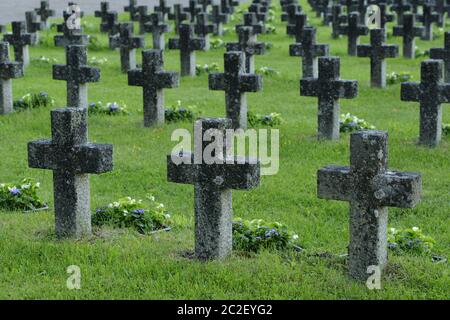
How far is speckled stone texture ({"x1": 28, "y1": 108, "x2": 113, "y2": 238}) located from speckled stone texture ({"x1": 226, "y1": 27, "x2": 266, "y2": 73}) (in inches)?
422

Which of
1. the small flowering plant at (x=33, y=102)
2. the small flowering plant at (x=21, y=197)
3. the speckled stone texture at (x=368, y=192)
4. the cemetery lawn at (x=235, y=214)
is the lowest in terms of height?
the cemetery lawn at (x=235, y=214)

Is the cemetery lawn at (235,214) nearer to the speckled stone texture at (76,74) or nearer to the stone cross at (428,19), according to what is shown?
the speckled stone texture at (76,74)

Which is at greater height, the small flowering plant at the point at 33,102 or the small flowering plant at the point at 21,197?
the small flowering plant at the point at 33,102

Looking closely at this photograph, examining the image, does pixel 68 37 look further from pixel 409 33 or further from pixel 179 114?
pixel 179 114

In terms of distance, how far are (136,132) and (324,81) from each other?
2.94 m

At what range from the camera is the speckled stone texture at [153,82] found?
1598 centimetres

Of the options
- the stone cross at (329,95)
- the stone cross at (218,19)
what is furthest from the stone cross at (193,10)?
the stone cross at (329,95)

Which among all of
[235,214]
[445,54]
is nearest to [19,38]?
[445,54]

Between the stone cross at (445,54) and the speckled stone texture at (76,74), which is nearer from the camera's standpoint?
the speckled stone texture at (76,74)

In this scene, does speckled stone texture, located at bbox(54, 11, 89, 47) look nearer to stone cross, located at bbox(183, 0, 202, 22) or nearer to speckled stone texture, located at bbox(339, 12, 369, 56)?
stone cross, located at bbox(183, 0, 202, 22)

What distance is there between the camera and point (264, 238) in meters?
9.14

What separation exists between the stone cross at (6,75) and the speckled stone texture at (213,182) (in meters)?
8.92
